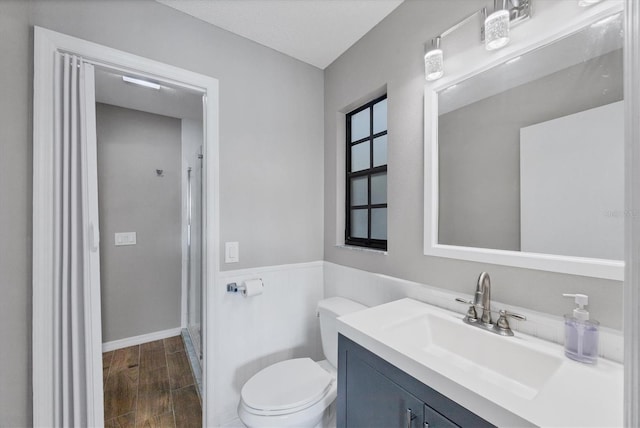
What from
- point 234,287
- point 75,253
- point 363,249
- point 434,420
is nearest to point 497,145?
point 363,249

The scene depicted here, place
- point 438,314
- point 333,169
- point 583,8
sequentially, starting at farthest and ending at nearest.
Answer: point 333,169, point 438,314, point 583,8

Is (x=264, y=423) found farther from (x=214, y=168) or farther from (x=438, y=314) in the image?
(x=214, y=168)

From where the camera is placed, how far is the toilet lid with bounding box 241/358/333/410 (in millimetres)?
1233

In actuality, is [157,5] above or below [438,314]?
above

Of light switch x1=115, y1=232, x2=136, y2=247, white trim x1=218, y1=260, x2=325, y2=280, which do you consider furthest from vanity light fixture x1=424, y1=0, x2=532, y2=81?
light switch x1=115, y1=232, x2=136, y2=247

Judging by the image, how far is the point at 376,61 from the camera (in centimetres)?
159

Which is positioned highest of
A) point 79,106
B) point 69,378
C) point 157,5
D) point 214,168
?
point 157,5

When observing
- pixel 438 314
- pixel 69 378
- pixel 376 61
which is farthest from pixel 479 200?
pixel 69 378

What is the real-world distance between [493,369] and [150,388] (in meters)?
2.29

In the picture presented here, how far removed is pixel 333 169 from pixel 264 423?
5.00 feet

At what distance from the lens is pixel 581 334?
771 millimetres

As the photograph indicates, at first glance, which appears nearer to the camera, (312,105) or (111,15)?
(111,15)

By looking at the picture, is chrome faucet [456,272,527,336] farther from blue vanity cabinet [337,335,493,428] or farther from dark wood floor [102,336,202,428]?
dark wood floor [102,336,202,428]

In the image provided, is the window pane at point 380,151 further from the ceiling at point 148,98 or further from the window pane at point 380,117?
the ceiling at point 148,98
